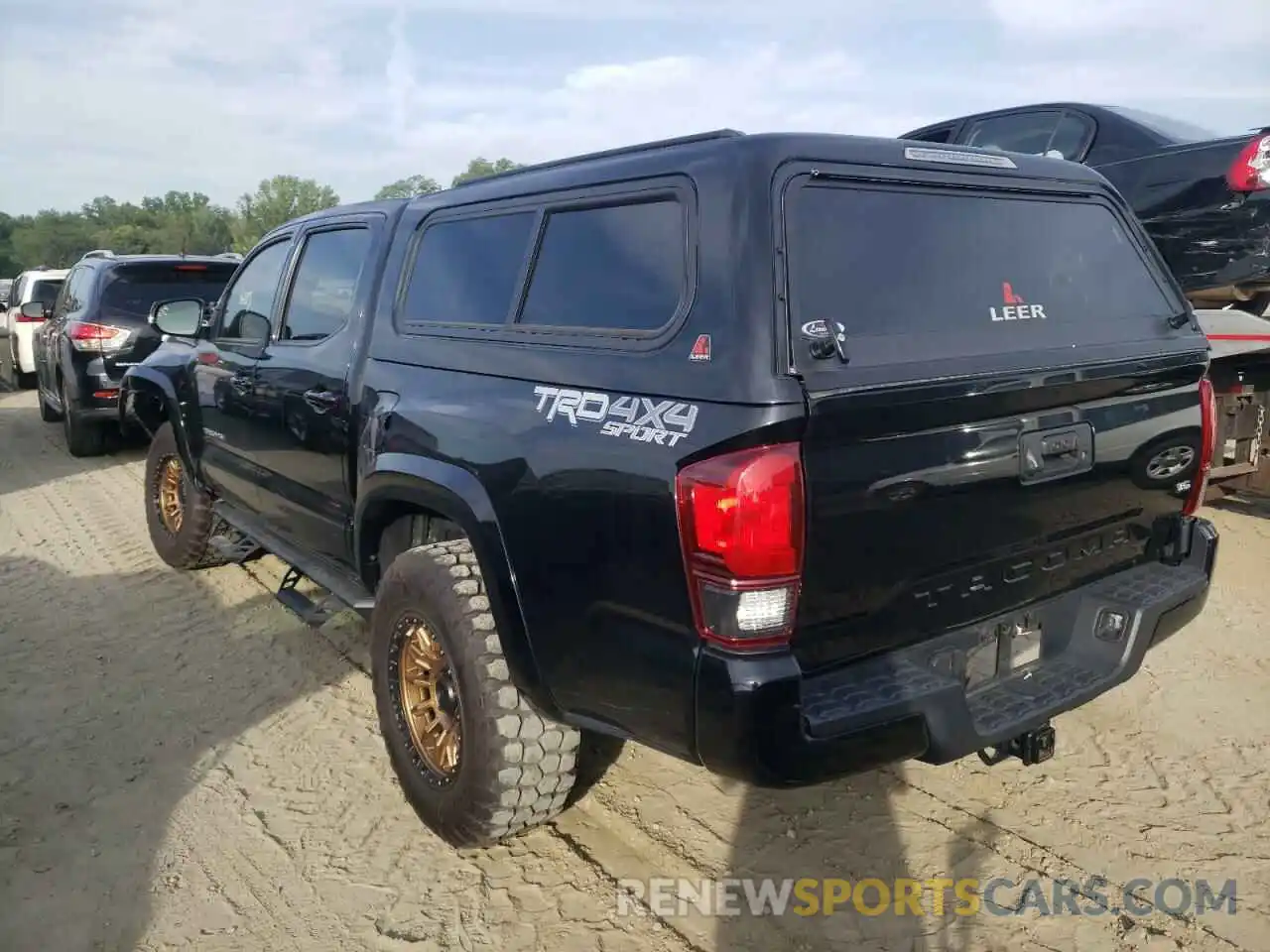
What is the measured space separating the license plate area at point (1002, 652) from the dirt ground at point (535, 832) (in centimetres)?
59

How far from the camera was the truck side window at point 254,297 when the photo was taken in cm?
445

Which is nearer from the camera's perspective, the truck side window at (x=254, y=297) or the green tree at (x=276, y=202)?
the truck side window at (x=254, y=297)

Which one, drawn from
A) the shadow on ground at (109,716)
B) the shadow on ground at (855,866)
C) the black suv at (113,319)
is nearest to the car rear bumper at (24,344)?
the black suv at (113,319)

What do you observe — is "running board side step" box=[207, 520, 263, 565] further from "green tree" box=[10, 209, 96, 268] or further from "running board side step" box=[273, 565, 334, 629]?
"green tree" box=[10, 209, 96, 268]

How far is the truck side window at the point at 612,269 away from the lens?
2.49 meters

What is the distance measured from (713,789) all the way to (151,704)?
7.94 ft

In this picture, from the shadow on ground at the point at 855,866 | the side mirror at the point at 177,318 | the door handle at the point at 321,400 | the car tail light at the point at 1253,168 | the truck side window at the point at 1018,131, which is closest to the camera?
the shadow on ground at the point at 855,866

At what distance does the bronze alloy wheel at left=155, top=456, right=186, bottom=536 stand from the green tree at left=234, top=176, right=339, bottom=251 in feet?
218

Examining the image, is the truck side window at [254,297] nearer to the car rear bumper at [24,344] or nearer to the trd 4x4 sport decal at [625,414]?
the trd 4x4 sport decal at [625,414]

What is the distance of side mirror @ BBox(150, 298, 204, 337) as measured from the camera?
5234 mm

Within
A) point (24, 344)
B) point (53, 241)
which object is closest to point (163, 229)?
point (53, 241)

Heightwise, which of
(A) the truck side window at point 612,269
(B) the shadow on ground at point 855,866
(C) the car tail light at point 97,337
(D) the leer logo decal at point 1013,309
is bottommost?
(B) the shadow on ground at point 855,866

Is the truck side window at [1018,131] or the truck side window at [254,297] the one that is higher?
the truck side window at [1018,131]

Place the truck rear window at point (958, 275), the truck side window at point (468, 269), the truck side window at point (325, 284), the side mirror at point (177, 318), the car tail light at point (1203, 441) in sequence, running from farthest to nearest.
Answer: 1. the side mirror at point (177, 318)
2. the truck side window at point (325, 284)
3. the car tail light at point (1203, 441)
4. the truck side window at point (468, 269)
5. the truck rear window at point (958, 275)
